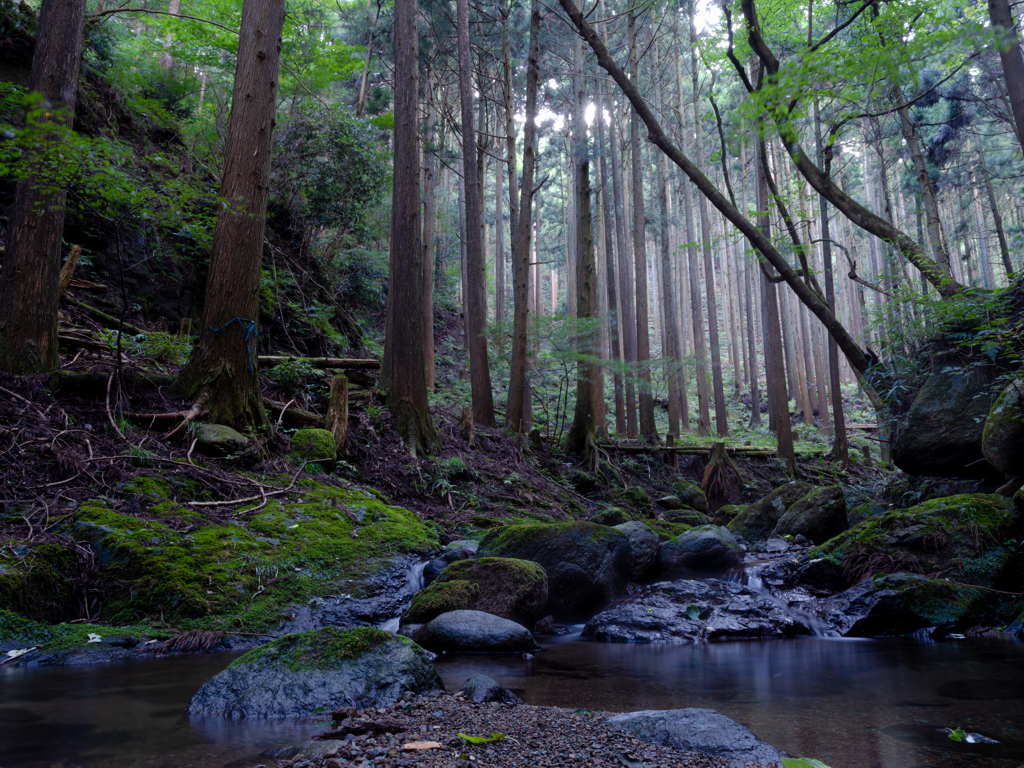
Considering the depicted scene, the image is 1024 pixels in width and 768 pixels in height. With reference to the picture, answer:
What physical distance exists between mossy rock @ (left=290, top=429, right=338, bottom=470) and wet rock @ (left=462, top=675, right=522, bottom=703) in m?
4.93

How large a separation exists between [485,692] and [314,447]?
531 cm

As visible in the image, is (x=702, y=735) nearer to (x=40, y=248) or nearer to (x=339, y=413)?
(x=339, y=413)

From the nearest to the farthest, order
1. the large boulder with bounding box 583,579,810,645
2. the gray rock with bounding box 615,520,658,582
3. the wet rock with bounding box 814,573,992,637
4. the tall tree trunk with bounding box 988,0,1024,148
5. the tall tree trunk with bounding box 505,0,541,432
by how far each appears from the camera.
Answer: the wet rock with bounding box 814,573,992,637 < the large boulder with bounding box 583,579,810,645 < the tall tree trunk with bounding box 988,0,1024,148 < the gray rock with bounding box 615,520,658,582 < the tall tree trunk with bounding box 505,0,541,432

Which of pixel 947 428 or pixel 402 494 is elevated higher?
pixel 947 428

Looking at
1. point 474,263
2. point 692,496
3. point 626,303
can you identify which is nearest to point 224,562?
point 474,263

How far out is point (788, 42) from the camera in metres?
17.2

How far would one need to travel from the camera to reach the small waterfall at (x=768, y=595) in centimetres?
580

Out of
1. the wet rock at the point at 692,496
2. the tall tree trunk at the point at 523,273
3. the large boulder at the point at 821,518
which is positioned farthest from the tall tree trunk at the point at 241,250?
the wet rock at the point at 692,496

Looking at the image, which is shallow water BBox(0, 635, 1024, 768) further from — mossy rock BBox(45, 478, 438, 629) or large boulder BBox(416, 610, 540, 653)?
mossy rock BBox(45, 478, 438, 629)

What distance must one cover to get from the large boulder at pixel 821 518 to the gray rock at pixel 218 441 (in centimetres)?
817

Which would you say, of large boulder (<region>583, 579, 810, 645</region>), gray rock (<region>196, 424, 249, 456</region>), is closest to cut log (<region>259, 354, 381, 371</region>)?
gray rock (<region>196, 424, 249, 456</region>)

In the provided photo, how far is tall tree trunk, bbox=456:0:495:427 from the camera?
13.1 m

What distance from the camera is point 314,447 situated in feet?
25.5

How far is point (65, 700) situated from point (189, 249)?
31.9ft
